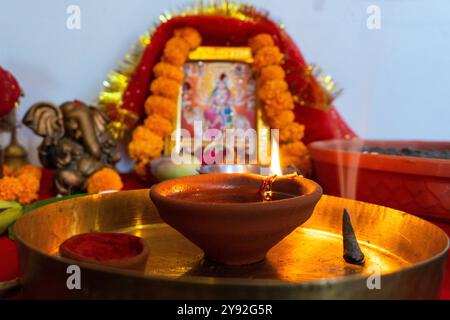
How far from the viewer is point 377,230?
551mm

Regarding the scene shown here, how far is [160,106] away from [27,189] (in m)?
0.36

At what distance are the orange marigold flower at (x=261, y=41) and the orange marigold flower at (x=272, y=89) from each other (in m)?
0.09

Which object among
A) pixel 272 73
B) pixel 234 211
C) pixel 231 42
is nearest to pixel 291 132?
pixel 272 73

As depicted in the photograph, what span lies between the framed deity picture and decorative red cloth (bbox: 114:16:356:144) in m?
0.04

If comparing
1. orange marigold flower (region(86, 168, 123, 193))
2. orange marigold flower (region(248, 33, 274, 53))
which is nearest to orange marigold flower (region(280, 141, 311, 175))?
orange marigold flower (region(248, 33, 274, 53))

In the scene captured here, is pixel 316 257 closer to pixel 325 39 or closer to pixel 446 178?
pixel 446 178

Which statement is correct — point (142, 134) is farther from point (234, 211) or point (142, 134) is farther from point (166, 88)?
point (234, 211)

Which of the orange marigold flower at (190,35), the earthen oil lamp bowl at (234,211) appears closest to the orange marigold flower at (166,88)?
the orange marigold flower at (190,35)

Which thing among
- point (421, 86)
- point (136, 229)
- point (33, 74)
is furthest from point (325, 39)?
point (136, 229)

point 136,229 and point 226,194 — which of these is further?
point 136,229

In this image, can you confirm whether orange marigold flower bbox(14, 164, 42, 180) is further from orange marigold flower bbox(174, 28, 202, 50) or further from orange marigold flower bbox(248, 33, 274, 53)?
orange marigold flower bbox(248, 33, 274, 53)

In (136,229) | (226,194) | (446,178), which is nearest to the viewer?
(226,194)

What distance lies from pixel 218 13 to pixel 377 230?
76cm

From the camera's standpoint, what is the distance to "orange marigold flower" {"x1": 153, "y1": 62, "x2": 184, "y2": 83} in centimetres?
109
